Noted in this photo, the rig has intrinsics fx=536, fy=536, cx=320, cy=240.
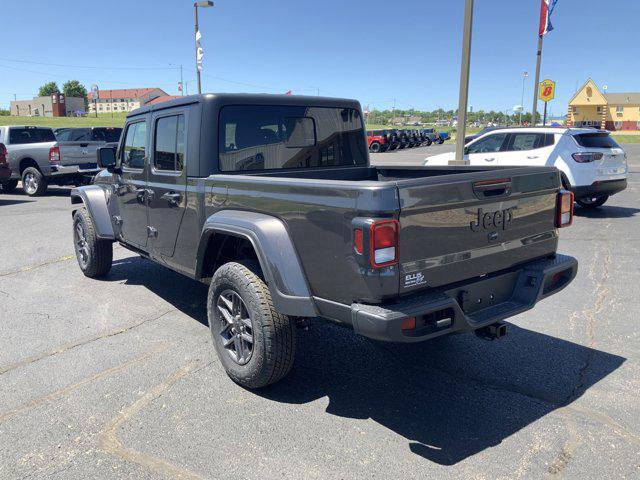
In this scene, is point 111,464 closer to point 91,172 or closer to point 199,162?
point 199,162

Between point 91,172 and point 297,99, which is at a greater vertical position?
→ point 297,99

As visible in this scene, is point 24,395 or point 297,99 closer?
point 24,395

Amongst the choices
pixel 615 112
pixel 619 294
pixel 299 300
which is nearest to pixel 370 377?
pixel 299 300

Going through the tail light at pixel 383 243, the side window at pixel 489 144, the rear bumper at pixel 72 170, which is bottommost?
the rear bumper at pixel 72 170

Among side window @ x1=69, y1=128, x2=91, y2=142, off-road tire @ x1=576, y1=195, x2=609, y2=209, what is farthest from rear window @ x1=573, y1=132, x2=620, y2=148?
side window @ x1=69, y1=128, x2=91, y2=142

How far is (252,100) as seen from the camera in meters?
4.20

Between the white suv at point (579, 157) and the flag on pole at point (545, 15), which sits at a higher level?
the flag on pole at point (545, 15)

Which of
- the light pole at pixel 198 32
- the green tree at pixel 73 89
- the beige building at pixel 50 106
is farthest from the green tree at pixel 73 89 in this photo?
the light pole at pixel 198 32

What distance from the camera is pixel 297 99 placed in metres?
4.46

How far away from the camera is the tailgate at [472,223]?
→ 282cm

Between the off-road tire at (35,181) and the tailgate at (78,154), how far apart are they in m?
0.83

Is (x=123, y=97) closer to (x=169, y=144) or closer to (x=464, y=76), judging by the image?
(x=464, y=76)

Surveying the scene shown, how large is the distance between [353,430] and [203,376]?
4.08 ft

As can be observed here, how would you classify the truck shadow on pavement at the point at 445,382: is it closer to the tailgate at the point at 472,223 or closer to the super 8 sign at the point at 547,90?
the tailgate at the point at 472,223
